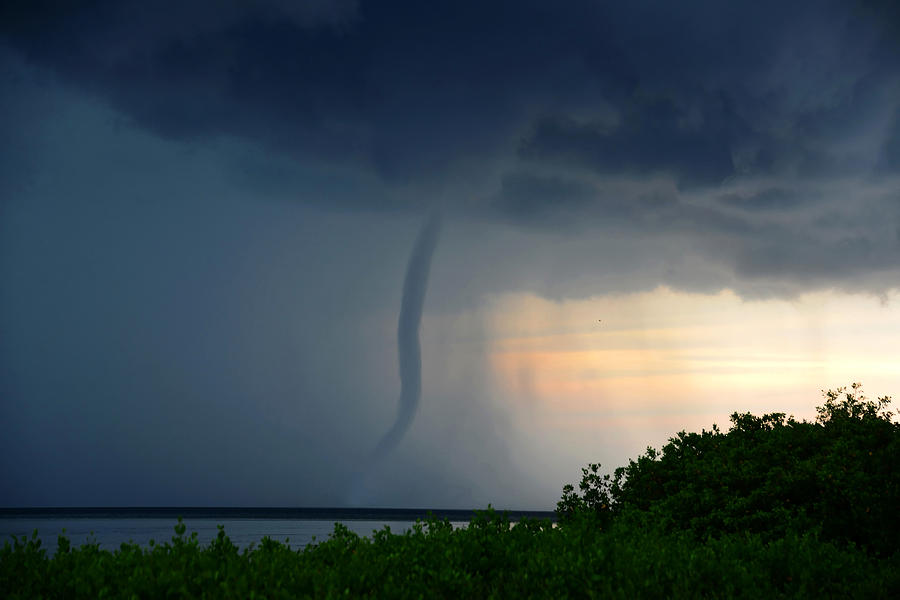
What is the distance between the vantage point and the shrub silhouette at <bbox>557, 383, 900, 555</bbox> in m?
20.0

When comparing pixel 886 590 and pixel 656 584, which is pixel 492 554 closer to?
pixel 656 584

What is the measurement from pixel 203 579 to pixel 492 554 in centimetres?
571

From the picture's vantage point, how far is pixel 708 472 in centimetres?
2284

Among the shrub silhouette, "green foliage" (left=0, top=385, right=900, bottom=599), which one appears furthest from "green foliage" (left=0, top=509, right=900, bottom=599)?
the shrub silhouette

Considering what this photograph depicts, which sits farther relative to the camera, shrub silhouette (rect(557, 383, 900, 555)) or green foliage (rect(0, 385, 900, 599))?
shrub silhouette (rect(557, 383, 900, 555))

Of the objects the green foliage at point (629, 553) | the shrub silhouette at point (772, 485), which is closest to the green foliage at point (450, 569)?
the green foliage at point (629, 553)

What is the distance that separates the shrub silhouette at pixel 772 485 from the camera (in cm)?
2002

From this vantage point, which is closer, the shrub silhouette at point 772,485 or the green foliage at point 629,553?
the green foliage at point 629,553

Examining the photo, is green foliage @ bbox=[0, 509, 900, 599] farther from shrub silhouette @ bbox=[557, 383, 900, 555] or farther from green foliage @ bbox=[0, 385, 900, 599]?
shrub silhouette @ bbox=[557, 383, 900, 555]

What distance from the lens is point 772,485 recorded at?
21.5 m

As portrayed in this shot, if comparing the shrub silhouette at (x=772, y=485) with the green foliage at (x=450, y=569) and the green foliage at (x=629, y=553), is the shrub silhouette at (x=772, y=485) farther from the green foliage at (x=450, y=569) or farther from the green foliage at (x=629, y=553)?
the green foliage at (x=450, y=569)

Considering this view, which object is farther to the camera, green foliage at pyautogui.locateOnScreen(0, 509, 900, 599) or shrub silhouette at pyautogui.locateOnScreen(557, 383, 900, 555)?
shrub silhouette at pyautogui.locateOnScreen(557, 383, 900, 555)

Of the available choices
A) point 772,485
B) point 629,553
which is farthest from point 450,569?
point 772,485

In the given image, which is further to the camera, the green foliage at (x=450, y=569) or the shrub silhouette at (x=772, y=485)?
the shrub silhouette at (x=772, y=485)
